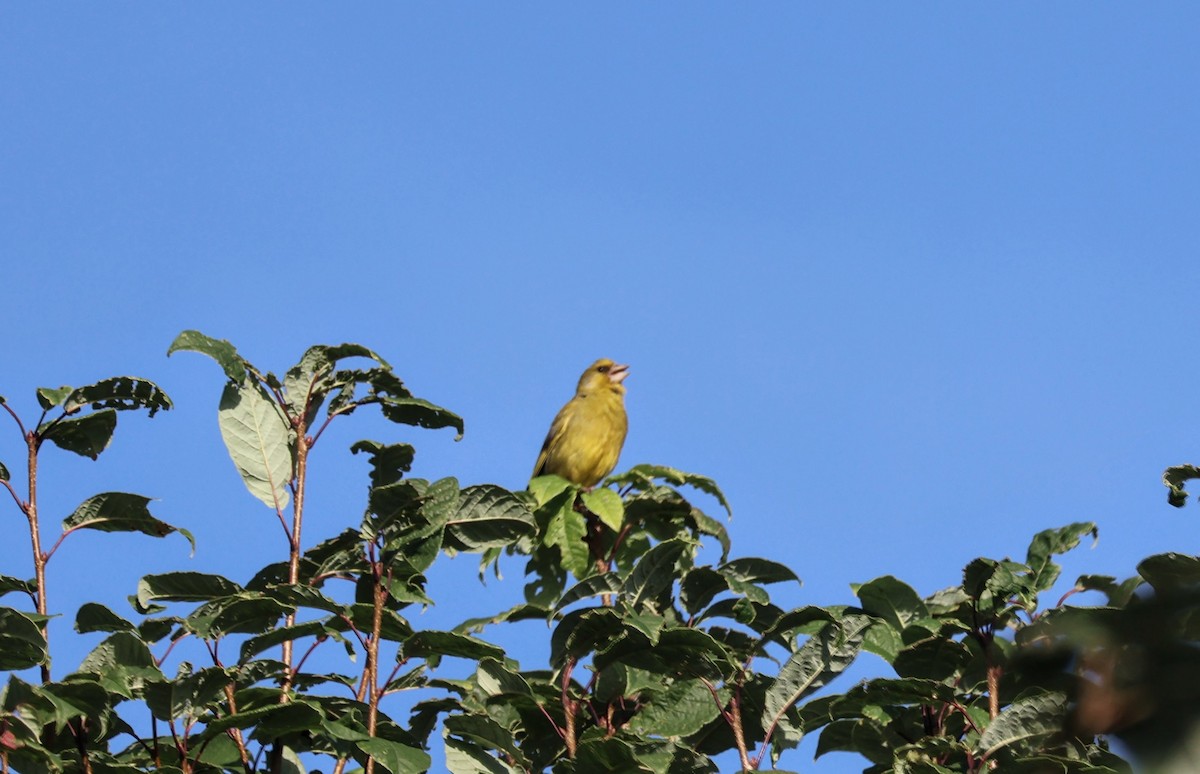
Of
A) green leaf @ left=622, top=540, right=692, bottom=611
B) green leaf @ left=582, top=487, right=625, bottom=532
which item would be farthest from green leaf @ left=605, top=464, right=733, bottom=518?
green leaf @ left=622, top=540, right=692, bottom=611

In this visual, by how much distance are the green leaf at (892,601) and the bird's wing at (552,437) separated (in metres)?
5.72

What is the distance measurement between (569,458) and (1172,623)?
842 centimetres

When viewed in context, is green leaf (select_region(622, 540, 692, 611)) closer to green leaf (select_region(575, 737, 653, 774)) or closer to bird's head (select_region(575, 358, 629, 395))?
green leaf (select_region(575, 737, 653, 774))

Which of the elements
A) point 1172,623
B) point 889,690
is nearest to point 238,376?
point 889,690

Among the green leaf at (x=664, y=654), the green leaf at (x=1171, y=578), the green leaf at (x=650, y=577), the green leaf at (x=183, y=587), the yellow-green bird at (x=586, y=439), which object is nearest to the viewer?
the green leaf at (x=1171, y=578)

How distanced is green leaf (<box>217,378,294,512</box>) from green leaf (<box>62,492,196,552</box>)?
302 mm

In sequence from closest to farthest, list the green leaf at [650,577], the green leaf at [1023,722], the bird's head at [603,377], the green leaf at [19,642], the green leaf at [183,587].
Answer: the green leaf at [1023,722] < the green leaf at [19,642] < the green leaf at [183,587] < the green leaf at [650,577] < the bird's head at [603,377]

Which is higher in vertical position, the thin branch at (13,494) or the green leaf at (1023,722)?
the thin branch at (13,494)

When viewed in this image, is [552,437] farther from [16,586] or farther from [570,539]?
[16,586]

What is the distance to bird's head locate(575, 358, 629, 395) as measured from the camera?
35.4ft

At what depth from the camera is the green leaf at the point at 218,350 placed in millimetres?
4406

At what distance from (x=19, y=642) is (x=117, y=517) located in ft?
1.84

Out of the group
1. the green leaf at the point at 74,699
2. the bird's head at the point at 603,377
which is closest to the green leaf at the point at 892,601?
the green leaf at the point at 74,699

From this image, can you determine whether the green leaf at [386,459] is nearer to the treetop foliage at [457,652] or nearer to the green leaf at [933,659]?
the treetop foliage at [457,652]
